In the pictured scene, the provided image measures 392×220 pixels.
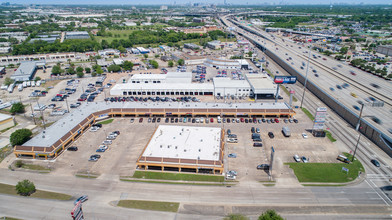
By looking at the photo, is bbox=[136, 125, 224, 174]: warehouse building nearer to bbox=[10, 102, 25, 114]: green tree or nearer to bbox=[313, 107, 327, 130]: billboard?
bbox=[313, 107, 327, 130]: billboard

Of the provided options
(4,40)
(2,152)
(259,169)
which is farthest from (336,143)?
(4,40)

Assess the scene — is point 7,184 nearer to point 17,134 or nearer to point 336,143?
point 17,134

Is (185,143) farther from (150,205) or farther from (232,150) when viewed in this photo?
(150,205)

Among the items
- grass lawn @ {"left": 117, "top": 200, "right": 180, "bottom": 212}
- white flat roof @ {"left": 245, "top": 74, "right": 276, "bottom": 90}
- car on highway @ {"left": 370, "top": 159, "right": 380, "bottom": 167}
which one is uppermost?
white flat roof @ {"left": 245, "top": 74, "right": 276, "bottom": 90}

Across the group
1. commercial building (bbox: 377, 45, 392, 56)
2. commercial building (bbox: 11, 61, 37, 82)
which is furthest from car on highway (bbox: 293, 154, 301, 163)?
commercial building (bbox: 377, 45, 392, 56)

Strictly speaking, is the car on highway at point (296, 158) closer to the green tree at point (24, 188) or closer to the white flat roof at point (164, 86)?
the white flat roof at point (164, 86)
